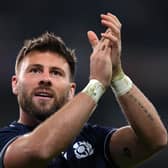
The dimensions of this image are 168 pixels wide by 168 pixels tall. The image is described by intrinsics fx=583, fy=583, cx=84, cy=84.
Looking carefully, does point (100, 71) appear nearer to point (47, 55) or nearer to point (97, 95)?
point (97, 95)

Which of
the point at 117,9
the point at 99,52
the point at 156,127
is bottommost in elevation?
the point at 156,127

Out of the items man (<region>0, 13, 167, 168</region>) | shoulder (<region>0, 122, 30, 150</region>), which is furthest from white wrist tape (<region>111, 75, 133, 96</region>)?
shoulder (<region>0, 122, 30, 150</region>)

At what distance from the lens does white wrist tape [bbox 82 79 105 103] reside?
2146 millimetres

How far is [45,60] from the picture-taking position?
102 inches

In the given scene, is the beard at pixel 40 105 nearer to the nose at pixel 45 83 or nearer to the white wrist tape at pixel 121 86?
the nose at pixel 45 83

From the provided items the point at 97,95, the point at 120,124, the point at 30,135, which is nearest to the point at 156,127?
the point at 97,95

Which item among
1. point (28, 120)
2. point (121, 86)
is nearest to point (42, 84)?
point (28, 120)

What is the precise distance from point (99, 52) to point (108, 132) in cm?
53

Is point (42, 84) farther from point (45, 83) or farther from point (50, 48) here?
point (50, 48)

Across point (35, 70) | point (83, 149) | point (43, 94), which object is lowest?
point (83, 149)

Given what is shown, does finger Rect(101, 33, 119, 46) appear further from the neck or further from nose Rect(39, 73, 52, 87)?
the neck

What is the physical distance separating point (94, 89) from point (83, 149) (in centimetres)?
46

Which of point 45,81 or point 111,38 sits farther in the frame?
point 45,81

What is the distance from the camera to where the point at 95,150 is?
8.43 feet
